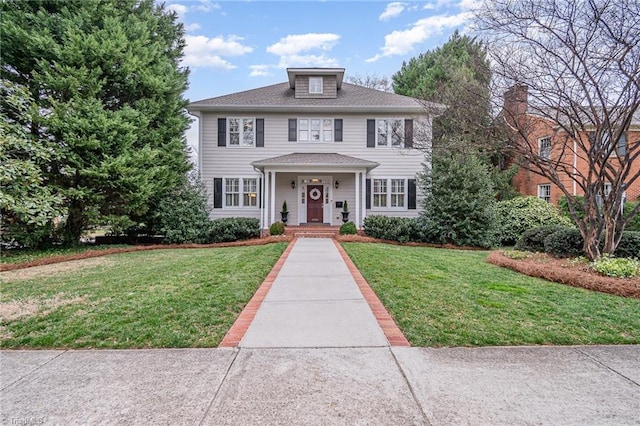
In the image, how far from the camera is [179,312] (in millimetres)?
4270

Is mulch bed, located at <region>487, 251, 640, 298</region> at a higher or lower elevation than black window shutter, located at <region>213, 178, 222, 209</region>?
lower

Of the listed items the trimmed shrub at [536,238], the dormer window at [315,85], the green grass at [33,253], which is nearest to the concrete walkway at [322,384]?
the trimmed shrub at [536,238]

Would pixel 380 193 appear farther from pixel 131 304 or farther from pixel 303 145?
pixel 131 304

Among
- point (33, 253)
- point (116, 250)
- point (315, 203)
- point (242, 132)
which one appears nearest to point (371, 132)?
point (315, 203)

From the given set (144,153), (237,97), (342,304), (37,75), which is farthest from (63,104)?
(342,304)

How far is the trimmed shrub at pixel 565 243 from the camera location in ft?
27.3

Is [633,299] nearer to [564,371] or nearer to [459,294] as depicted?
[459,294]

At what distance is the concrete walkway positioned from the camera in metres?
2.25

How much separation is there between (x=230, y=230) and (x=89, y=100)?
630 cm

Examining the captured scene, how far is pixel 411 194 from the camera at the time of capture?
49.8 feet

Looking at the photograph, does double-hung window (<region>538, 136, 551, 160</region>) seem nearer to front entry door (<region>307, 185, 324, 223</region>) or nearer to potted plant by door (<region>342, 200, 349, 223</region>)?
potted plant by door (<region>342, 200, 349, 223</region>)

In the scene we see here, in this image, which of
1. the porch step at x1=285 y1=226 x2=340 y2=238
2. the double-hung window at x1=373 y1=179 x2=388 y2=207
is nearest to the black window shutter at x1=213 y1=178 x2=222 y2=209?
the porch step at x1=285 y1=226 x2=340 y2=238

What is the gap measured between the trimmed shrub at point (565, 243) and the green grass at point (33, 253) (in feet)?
46.7

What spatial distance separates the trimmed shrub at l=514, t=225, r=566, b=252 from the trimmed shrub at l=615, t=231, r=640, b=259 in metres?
1.34
